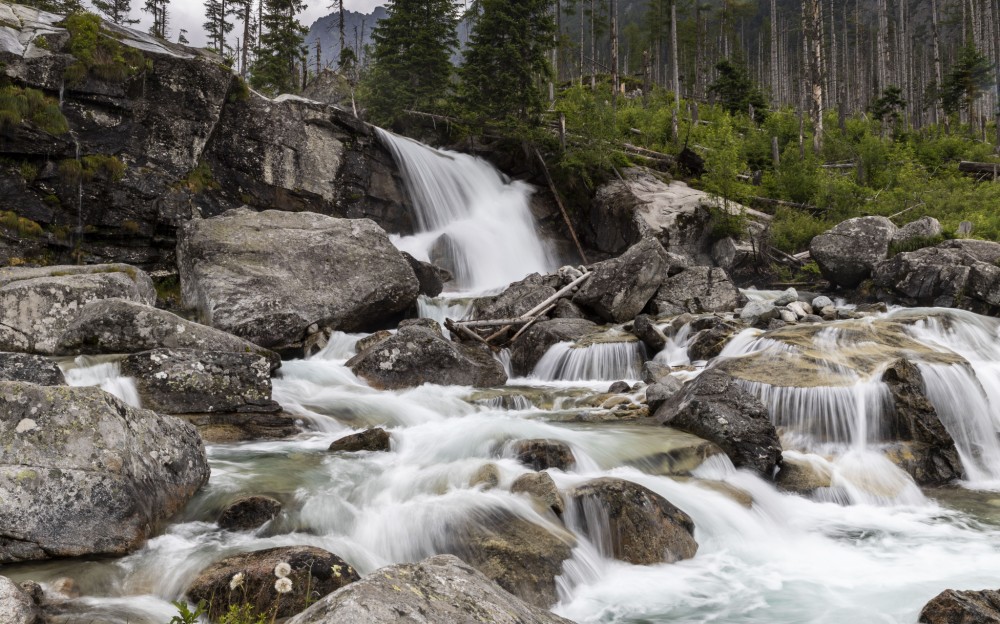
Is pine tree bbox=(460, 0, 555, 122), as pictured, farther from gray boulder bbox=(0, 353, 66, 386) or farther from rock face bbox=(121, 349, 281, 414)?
gray boulder bbox=(0, 353, 66, 386)

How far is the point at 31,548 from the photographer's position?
4406 millimetres

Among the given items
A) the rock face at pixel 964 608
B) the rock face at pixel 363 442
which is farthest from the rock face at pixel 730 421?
the rock face at pixel 363 442

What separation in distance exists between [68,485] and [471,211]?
20.1 meters

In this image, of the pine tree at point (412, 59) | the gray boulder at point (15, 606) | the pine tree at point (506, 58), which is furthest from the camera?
the pine tree at point (412, 59)

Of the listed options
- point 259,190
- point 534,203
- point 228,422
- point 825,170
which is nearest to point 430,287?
point 259,190

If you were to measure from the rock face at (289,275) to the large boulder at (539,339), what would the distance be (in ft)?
10.3

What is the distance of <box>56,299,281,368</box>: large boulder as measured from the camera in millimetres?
9085

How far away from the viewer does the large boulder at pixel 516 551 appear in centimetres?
499

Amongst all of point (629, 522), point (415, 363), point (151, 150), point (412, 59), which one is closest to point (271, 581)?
point (629, 522)

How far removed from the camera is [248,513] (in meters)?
5.40

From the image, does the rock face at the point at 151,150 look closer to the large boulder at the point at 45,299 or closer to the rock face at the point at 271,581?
the large boulder at the point at 45,299

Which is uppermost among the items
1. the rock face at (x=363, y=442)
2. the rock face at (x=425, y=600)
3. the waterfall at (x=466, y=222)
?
the waterfall at (x=466, y=222)

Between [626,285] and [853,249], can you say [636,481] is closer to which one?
[626,285]

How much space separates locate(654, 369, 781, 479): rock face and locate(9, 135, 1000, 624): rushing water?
251 mm
